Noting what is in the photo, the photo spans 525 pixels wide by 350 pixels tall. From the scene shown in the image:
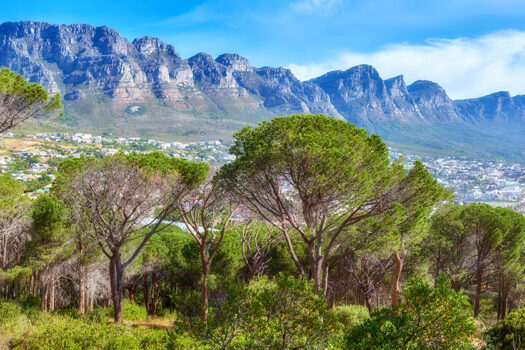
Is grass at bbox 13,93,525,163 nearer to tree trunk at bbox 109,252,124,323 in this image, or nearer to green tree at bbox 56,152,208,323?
green tree at bbox 56,152,208,323

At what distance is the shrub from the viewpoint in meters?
3.89

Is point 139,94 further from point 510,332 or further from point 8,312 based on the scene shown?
point 510,332

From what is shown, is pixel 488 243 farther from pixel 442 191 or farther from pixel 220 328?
pixel 220 328

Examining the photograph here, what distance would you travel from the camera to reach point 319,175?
301 inches

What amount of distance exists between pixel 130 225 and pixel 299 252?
806cm

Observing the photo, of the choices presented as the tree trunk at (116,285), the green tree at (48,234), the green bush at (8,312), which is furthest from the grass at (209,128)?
the tree trunk at (116,285)

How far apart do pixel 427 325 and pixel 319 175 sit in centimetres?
420

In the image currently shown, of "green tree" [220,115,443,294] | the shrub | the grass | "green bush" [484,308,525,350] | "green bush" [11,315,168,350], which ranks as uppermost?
the grass

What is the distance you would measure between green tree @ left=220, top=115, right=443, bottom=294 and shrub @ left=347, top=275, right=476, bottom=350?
372 centimetres

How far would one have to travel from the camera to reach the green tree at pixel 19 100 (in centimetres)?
804

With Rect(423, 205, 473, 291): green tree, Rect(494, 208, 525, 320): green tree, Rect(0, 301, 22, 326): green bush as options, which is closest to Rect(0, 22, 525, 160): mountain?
Rect(423, 205, 473, 291): green tree

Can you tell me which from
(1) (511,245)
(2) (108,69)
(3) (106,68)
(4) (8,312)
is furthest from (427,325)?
(3) (106,68)

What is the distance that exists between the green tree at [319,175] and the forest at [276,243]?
4 cm

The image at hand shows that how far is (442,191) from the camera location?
29.8 feet
